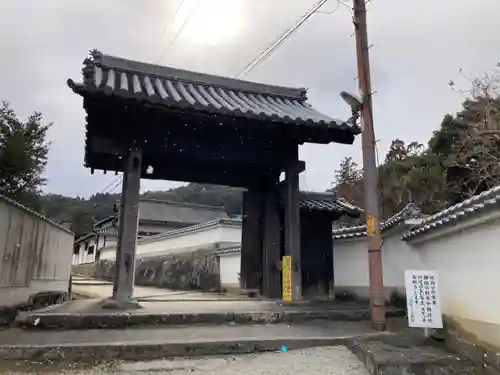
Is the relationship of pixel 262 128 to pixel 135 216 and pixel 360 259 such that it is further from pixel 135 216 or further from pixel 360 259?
pixel 360 259

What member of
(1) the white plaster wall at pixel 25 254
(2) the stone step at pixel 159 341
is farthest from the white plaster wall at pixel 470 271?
(1) the white plaster wall at pixel 25 254

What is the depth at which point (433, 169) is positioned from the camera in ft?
62.9

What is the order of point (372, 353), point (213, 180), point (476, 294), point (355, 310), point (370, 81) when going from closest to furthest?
point (372, 353), point (476, 294), point (370, 81), point (355, 310), point (213, 180)

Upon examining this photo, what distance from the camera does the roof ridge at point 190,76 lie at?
888 cm

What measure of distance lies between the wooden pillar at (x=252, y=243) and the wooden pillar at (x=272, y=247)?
401 millimetres

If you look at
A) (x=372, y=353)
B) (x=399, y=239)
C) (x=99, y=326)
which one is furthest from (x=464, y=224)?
(x=99, y=326)

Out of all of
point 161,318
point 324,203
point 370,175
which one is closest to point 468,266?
point 370,175

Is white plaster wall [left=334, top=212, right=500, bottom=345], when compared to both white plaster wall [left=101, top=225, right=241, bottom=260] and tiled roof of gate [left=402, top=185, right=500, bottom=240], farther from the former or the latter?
white plaster wall [left=101, top=225, right=241, bottom=260]

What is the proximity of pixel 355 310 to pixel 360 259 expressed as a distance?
10.1ft

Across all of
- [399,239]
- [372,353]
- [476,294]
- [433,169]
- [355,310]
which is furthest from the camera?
[433,169]

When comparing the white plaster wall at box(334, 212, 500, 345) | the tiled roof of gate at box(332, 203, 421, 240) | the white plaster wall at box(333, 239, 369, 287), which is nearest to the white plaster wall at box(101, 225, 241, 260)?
the white plaster wall at box(333, 239, 369, 287)

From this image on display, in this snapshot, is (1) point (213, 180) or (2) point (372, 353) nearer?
(2) point (372, 353)

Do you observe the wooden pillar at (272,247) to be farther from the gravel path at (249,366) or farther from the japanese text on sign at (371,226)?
the gravel path at (249,366)

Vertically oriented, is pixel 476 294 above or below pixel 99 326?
above
